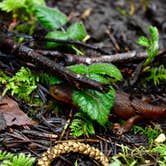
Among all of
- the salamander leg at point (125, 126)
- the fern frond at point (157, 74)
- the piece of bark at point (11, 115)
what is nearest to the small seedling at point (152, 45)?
the fern frond at point (157, 74)

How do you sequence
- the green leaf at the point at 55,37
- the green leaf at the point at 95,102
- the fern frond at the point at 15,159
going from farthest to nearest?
1. the green leaf at the point at 55,37
2. the green leaf at the point at 95,102
3. the fern frond at the point at 15,159

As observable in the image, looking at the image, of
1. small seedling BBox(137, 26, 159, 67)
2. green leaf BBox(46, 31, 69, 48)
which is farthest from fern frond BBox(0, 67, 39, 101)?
small seedling BBox(137, 26, 159, 67)

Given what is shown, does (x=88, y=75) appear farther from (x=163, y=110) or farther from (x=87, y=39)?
→ (x=87, y=39)

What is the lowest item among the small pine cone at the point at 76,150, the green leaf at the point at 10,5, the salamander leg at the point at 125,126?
the salamander leg at the point at 125,126

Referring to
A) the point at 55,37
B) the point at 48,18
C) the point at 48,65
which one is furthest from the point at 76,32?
the point at 48,65

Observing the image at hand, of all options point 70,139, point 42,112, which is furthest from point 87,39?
point 70,139

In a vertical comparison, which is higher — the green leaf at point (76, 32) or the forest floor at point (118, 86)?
the green leaf at point (76, 32)

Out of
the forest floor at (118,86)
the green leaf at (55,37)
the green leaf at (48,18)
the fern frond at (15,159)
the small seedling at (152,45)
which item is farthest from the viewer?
the green leaf at (48,18)

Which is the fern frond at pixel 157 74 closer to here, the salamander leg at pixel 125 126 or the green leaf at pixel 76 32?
the salamander leg at pixel 125 126
